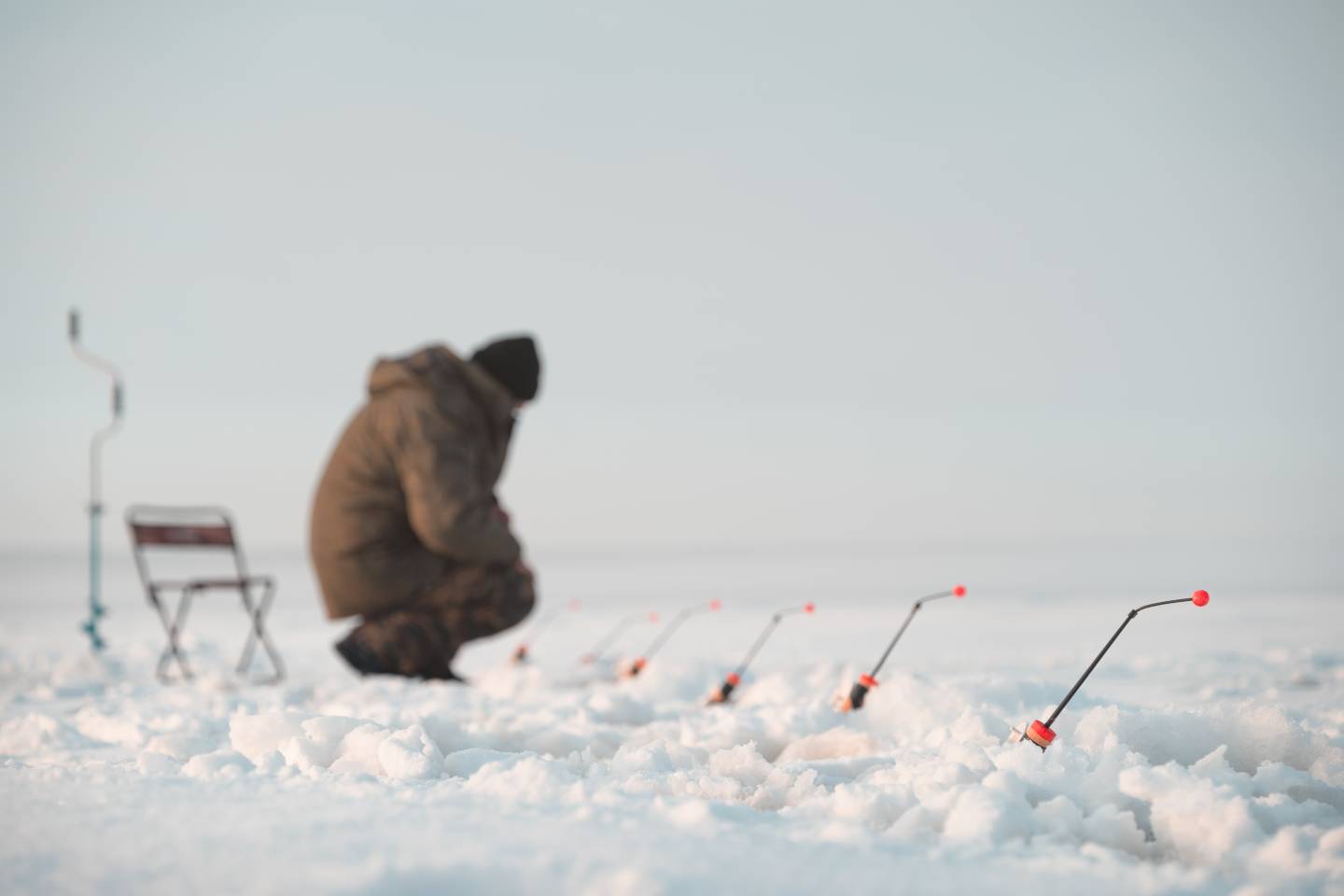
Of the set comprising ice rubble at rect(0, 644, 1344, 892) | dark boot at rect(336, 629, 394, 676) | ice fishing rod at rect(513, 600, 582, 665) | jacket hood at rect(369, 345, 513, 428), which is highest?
jacket hood at rect(369, 345, 513, 428)

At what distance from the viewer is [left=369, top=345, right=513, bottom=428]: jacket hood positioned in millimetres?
4402

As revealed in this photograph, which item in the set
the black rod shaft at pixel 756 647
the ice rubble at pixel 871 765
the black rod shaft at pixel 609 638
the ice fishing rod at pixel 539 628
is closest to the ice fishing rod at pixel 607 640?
the black rod shaft at pixel 609 638

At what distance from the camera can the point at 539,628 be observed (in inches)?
337

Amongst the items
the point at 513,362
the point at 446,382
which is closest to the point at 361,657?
the point at 446,382

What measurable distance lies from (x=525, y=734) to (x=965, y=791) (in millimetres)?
1307

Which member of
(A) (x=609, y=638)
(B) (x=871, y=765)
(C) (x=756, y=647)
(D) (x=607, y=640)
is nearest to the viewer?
(B) (x=871, y=765)

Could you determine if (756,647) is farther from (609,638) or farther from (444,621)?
(609,638)

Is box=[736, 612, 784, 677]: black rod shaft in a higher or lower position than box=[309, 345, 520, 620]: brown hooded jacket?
lower

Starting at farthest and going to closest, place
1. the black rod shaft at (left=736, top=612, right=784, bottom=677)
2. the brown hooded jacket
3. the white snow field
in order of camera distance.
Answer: the brown hooded jacket
the black rod shaft at (left=736, top=612, right=784, bottom=677)
the white snow field

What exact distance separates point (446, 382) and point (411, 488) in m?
0.52

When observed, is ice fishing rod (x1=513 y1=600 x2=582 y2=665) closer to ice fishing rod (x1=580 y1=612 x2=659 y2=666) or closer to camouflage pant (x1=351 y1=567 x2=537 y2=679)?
ice fishing rod (x1=580 y1=612 x2=659 y2=666)

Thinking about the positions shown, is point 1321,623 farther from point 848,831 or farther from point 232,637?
point 232,637

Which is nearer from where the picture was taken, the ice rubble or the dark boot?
the ice rubble

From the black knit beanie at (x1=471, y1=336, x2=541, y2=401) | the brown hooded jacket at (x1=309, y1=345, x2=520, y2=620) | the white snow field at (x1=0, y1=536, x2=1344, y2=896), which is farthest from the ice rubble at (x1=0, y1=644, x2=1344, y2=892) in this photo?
the black knit beanie at (x1=471, y1=336, x2=541, y2=401)
